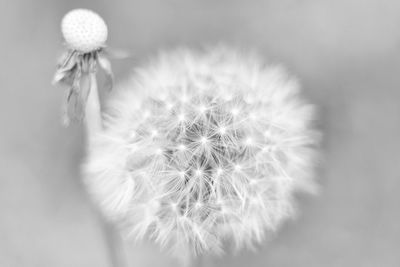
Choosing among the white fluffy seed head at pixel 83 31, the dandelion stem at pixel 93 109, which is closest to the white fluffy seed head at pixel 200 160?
the dandelion stem at pixel 93 109

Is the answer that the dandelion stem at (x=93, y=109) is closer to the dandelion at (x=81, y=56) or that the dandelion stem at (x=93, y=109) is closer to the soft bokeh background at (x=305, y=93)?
the dandelion at (x=81, y=56)

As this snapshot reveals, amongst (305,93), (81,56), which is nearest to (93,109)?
(81,56)

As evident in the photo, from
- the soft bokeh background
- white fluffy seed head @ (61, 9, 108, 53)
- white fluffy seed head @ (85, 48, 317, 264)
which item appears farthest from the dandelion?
the soft bokeh background

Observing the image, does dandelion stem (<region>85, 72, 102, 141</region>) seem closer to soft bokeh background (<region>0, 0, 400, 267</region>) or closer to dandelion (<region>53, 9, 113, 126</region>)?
dandelion (<region>53, 9, 113, 126</region>)

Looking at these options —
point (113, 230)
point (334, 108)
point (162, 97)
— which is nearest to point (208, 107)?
point (162, 97)

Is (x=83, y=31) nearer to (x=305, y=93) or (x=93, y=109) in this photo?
(x=93, y=109)
